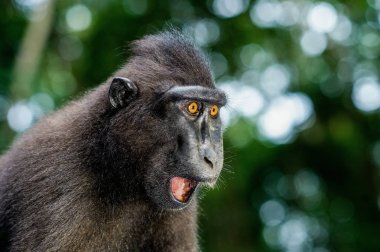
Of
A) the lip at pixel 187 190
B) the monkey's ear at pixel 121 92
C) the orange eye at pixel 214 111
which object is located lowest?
the lip at pixel 187 190

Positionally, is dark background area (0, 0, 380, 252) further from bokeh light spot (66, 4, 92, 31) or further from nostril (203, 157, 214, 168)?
nostril (203, 157, 214, 168)

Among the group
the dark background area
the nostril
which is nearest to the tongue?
the nostril

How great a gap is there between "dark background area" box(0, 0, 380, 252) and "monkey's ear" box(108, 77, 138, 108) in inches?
330

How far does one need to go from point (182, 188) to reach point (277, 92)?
1225 centimetres

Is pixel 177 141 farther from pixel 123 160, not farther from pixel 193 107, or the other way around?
pixel 123 160

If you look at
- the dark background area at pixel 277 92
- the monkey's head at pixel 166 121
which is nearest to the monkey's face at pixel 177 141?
the monkey's head at pixel 166 121

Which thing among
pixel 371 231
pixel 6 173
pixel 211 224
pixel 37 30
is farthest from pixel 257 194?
pixel 6 173

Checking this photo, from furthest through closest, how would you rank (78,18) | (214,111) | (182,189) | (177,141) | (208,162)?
(78,18), (214,111), (182,189), (177,141), (208,162)

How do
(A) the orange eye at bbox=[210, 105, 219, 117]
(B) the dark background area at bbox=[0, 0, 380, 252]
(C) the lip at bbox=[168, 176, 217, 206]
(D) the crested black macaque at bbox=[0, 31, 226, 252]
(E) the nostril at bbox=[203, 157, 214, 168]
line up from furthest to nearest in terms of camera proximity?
(B) the dark background area at bbox=[0, 0, 380, 252], (A) the orange eye at bbox=[210, 105, 219, 117], (C) the lip at bbox=[168, 176, 217, 206], (D) the crested black macaque at bbox=[0, 31, 226, 252], (E) the nostril at bbox=[203, 157, 214, 168]

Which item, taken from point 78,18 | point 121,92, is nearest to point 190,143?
point 121,92

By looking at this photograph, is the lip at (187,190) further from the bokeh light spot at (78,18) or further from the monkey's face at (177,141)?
the bokeh light spot at (78,18)

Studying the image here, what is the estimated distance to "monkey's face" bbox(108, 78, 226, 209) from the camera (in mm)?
5949

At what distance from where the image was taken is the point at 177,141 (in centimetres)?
607

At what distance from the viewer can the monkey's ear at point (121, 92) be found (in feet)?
20.4
